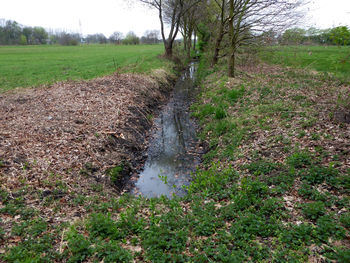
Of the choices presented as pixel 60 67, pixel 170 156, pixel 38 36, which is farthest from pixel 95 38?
pixel 170 156

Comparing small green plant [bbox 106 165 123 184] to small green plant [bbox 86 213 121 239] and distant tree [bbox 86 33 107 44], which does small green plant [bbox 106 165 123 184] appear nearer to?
small green plant [bbox 86 213 121 239]

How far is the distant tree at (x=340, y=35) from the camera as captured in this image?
4.86m

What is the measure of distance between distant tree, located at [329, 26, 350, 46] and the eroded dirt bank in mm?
6820

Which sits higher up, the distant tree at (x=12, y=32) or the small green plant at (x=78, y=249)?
the distant tree at (x=12, y=32)

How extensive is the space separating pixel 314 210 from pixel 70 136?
7.63 meters

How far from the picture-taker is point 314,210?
4.33m

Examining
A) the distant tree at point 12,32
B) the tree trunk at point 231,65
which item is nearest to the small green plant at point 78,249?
the tree trunk at point 231,65

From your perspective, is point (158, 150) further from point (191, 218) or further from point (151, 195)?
point (191, 218)

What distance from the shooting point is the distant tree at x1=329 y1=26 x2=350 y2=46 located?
4.86 meters

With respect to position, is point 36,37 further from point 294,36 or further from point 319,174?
point 319,174

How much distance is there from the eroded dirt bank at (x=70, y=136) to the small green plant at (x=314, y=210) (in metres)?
4.77

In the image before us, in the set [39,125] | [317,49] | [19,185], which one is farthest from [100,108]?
[317,49]

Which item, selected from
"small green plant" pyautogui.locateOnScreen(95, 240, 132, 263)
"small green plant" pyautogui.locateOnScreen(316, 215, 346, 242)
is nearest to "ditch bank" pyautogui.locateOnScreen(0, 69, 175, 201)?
"small green plant" pyautogui.locateOnScreen(95, 240, 132, 263)

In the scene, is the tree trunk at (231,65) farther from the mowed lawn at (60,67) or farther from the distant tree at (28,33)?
the distant tree at (28,33)
